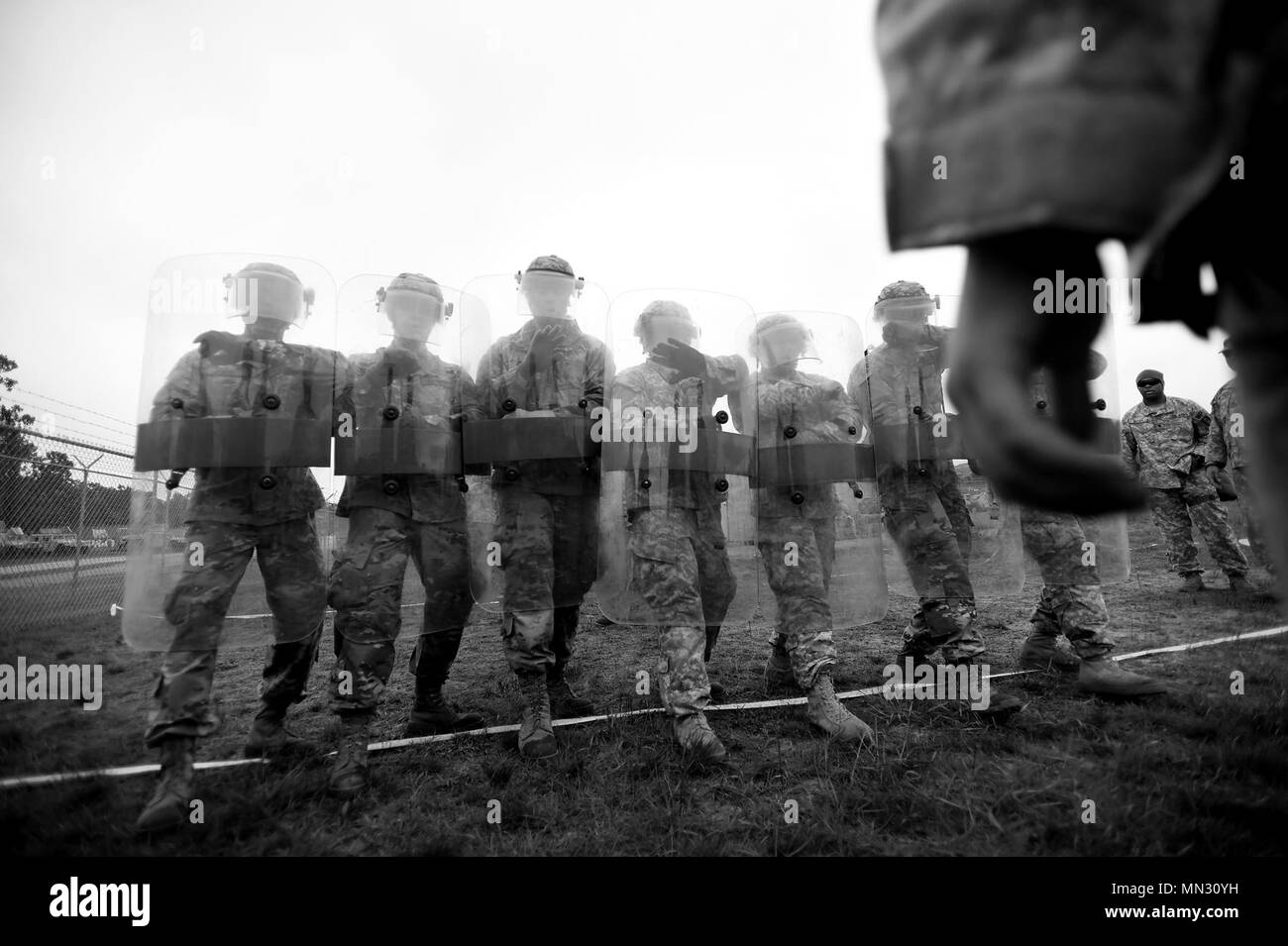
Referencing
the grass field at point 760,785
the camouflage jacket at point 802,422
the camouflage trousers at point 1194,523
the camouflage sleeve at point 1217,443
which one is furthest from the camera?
the camouflage sleeve at point 1217,443

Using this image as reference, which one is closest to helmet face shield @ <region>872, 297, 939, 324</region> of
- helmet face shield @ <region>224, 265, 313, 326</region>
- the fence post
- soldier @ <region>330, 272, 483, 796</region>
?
soldier @ <region>330, 272, 483, 796</region>

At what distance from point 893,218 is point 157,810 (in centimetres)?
335

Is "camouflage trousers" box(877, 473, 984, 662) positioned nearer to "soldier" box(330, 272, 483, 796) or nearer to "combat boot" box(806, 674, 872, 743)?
"combat boot" box(806, 674, 872, 743)

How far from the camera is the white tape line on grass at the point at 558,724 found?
2.85m

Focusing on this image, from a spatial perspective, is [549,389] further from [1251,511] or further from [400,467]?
[1251,511]

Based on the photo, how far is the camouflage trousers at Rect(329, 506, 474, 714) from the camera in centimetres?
307

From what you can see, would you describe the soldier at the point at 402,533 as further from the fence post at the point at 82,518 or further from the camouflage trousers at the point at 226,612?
the fence post at the point at 82,518

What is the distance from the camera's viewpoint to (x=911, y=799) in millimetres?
2459

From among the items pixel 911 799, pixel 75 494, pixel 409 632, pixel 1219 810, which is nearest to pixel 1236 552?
pixel 1219 810

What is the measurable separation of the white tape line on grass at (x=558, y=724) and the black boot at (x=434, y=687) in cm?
9

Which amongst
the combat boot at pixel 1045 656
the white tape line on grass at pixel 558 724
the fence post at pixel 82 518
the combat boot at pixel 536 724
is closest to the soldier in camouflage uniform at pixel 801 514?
the white tape line on grass at pixel 558 724

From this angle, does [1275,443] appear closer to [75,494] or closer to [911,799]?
[911,799]

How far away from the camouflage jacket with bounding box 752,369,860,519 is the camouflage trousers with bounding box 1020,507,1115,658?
4.36 feet
